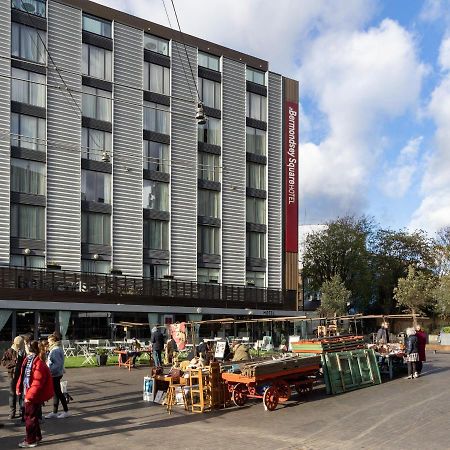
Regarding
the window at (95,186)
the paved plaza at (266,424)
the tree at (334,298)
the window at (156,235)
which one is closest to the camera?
the paved plaza at (266,424)

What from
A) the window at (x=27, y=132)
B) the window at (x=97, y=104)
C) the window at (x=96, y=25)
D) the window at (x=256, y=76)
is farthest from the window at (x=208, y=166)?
the window at (x=27, y=132)

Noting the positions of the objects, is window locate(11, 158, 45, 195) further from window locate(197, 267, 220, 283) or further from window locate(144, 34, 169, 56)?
window locate(197, 267, 220, 283)

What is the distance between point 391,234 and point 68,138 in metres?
39.1

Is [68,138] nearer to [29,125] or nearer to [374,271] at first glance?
[29,125]

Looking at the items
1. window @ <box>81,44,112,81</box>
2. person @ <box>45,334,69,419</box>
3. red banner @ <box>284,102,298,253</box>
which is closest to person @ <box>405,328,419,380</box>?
person @ <box>45,334,69,419</box>

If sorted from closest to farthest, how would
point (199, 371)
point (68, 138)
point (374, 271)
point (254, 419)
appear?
point (254, 419)
point (199, 371)
point (68, 138)
point (374, 271)

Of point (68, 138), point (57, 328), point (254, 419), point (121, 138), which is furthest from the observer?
point (121, 138)

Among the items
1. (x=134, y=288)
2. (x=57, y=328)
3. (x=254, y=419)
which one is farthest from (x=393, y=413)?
(x=134, y=288)

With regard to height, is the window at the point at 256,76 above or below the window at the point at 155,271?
above

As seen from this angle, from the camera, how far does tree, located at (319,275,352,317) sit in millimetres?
55688

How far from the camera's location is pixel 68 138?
129 feet

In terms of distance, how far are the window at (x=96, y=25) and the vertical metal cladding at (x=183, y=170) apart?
17.0 feet

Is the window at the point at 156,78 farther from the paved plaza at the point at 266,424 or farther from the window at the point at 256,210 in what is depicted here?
the paved plaza at the point at 266,424

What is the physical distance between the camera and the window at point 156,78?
143 feet
